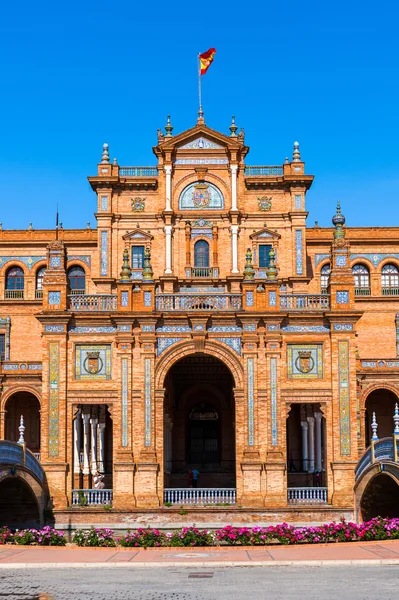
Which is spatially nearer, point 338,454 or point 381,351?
A: point 338,454

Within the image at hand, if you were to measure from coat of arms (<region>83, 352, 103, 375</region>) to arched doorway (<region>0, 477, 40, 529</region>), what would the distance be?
4708 millimetres

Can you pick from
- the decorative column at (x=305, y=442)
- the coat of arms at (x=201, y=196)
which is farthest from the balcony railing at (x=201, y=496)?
the coat of arms at (x=201, y=196)

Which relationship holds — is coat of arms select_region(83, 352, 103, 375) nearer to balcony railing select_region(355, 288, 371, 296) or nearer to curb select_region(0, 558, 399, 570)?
curb select_region(0, 558, 399, 570)

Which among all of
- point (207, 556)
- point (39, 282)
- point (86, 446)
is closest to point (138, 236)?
point (39, 282)

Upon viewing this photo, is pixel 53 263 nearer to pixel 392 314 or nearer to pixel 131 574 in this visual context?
pixel 131 574

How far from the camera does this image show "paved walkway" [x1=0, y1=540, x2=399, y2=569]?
22000 mm

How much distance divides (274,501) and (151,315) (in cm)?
806

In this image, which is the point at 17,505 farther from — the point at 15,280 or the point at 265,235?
the point at 15,280

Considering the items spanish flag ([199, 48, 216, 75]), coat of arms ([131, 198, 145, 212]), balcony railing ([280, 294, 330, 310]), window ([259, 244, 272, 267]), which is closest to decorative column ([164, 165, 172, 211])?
coat of arms ([131, 198, 145, 212])

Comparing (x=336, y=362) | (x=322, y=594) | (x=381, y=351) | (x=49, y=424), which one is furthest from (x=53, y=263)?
(x=381, y=351)

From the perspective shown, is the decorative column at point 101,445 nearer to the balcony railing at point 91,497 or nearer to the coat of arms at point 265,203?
the balcony railing at point 91,497

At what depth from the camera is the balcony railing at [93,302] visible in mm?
34500

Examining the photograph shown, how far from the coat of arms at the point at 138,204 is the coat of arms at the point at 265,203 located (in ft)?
20.1

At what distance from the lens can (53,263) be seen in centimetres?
3488
